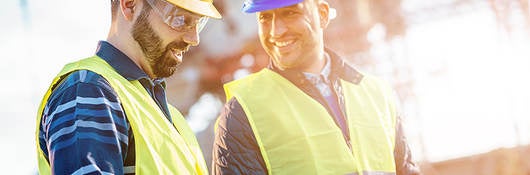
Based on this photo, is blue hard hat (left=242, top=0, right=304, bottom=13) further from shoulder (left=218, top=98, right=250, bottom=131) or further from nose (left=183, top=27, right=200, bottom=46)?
nose (left=183, top=27, right=200, bottom=46)

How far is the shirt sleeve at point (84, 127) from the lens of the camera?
7.75ft

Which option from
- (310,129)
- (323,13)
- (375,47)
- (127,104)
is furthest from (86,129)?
(375,47)

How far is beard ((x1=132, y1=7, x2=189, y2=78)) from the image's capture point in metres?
2.92

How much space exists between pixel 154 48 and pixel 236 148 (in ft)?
3.58

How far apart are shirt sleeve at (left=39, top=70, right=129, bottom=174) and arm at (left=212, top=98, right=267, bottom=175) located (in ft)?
4.52

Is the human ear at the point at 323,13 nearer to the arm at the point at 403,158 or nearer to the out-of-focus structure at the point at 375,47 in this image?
the arm at the point at 403,158

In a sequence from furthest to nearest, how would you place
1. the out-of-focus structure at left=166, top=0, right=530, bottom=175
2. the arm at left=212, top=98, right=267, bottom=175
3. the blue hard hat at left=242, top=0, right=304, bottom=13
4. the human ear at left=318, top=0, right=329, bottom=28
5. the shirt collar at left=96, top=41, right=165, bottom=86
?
the out-of-focus structure at left=166, top=0, right=530, bottom=175 < the human ear at left=318, top=0, right=329, bottom=28 < the blue hard hat at left=242, top=0, right=304, bottom=13 < the arm at left=212, top=98, right=267, bottom=175 < the shirt collar at left=96, top=41, right=165, bottom=86

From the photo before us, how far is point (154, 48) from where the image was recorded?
116 inches

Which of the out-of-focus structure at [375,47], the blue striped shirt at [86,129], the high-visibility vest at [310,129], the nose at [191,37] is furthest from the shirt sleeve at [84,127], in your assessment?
the out-of-focus structure at [375,47]

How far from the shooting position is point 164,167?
8.71ft

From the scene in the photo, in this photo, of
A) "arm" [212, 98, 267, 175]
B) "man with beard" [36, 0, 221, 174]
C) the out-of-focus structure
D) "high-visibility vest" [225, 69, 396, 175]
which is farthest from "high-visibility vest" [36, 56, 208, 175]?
the out-of-focus structure

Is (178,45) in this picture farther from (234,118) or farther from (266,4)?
(266,4)

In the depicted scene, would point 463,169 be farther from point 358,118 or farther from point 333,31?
point 358,118

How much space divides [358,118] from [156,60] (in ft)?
5.02
